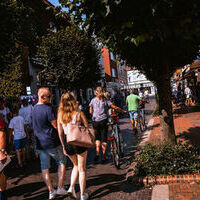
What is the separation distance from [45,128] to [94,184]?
1.51 m

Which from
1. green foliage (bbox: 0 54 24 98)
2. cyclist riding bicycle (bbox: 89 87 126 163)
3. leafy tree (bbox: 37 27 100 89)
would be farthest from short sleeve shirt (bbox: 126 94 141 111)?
leafy tree (bbox: 37 27 100 89)

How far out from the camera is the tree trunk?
5.05 meters

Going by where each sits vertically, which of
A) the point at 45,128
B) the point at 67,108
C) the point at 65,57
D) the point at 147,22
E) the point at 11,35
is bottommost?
the point at 45,128

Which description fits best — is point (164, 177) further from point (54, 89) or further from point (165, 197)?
point (54, 89)

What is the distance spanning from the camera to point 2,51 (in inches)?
326

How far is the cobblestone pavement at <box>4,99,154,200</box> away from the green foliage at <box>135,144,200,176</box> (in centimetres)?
39

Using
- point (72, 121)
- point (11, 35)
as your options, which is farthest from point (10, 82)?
point (72, 121)

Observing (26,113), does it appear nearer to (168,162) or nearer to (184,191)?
(168,162)

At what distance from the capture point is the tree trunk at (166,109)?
5.05 metres

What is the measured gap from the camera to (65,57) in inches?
680

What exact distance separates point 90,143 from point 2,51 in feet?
20.2

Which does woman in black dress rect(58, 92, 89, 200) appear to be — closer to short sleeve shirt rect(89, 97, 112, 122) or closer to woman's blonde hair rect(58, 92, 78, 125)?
woman's blonde hair rect(58, 92, 78, 125)

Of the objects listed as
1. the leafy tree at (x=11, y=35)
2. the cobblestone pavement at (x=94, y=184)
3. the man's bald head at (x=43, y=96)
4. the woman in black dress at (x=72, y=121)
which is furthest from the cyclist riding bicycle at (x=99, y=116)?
the leafy tree at (x=11, y=35)

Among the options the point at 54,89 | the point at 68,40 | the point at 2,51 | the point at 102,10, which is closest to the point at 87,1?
the point at 102,10
